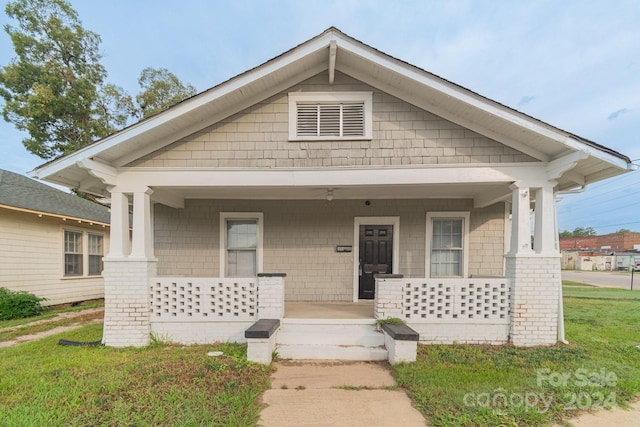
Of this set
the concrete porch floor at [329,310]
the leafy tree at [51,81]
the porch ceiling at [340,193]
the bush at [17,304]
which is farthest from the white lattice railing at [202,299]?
the leafy tree at [51,81]

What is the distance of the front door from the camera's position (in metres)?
7.03

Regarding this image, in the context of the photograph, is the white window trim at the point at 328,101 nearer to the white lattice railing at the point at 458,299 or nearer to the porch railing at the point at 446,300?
the porch railing at the point at 446,300

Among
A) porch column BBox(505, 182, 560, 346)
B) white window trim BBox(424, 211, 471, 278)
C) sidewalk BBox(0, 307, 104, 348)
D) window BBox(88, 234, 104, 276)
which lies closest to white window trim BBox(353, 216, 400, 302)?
white window trim BBox(424, 211, 471, 278)

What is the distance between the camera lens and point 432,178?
496 cm

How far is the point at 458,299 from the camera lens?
507 centimetres

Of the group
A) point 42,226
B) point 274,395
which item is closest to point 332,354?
point 274,395

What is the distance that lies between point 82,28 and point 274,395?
17.6 metres

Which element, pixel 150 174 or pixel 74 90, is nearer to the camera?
pixel 150 174

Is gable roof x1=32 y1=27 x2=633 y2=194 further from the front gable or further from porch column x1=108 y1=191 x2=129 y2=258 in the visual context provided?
porch column x1=108 y1=191 x2=129 y2=258

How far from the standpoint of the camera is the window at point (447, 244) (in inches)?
275

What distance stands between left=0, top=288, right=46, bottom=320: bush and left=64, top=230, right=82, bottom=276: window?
1.65m

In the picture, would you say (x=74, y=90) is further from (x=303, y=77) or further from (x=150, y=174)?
(x=303, y=77)

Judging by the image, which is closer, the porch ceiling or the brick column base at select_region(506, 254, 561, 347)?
the brick column base at select_region(506, 254, 561, 347)

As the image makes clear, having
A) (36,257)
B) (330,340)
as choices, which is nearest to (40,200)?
(36,257)
